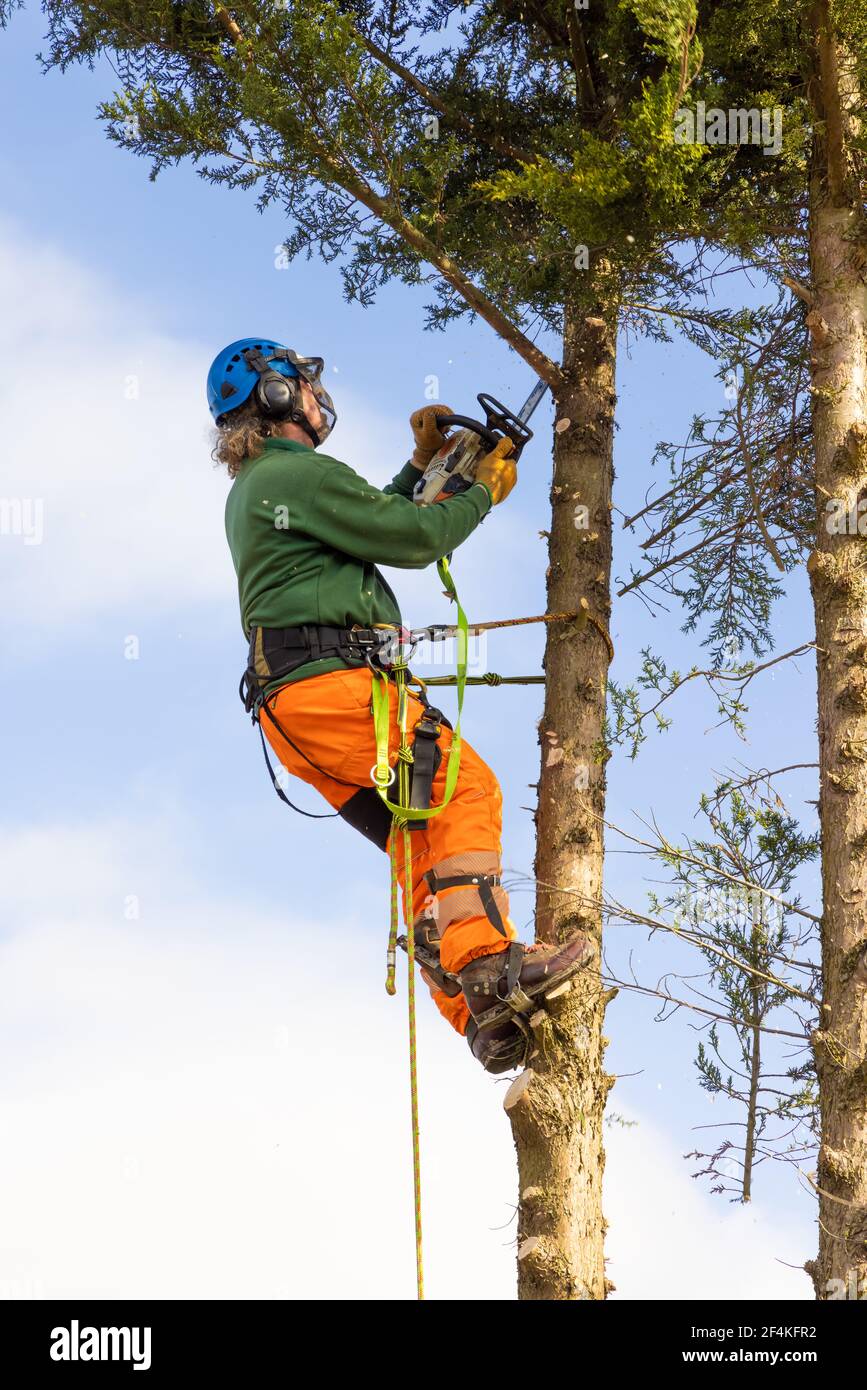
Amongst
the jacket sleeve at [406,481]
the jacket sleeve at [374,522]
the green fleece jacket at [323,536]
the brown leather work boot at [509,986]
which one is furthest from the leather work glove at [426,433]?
the brown leather work boot at [509,986]

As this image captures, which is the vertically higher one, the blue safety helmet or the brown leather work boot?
the blue safety helmet

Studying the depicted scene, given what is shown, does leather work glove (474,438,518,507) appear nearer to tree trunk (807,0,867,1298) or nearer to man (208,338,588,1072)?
man (208,338,588,1072)

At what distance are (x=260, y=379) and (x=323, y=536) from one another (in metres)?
0.75

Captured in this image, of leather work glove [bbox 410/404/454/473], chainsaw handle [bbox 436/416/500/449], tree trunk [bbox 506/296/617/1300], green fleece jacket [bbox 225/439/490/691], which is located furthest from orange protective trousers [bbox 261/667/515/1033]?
leather work glove [bbox 410/404/454/473]

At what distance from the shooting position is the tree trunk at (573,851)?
498 centimetres

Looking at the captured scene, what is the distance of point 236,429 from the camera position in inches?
208

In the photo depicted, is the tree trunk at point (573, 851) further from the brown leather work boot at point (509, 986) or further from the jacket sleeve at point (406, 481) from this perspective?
the jacket sleeve at point (406, 481)

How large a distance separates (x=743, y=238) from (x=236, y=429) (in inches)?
83.2

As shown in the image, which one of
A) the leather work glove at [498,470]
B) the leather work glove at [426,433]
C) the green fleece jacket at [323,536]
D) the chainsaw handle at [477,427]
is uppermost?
the leather work glove at [426,433]

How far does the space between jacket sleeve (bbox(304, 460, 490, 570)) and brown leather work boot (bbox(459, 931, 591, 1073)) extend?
1.42m

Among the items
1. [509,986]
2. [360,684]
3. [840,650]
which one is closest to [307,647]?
[360,684]

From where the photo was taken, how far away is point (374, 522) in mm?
4844

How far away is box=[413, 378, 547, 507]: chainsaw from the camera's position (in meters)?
5.27

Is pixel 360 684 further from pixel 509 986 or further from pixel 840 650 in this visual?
pixel 840 650
